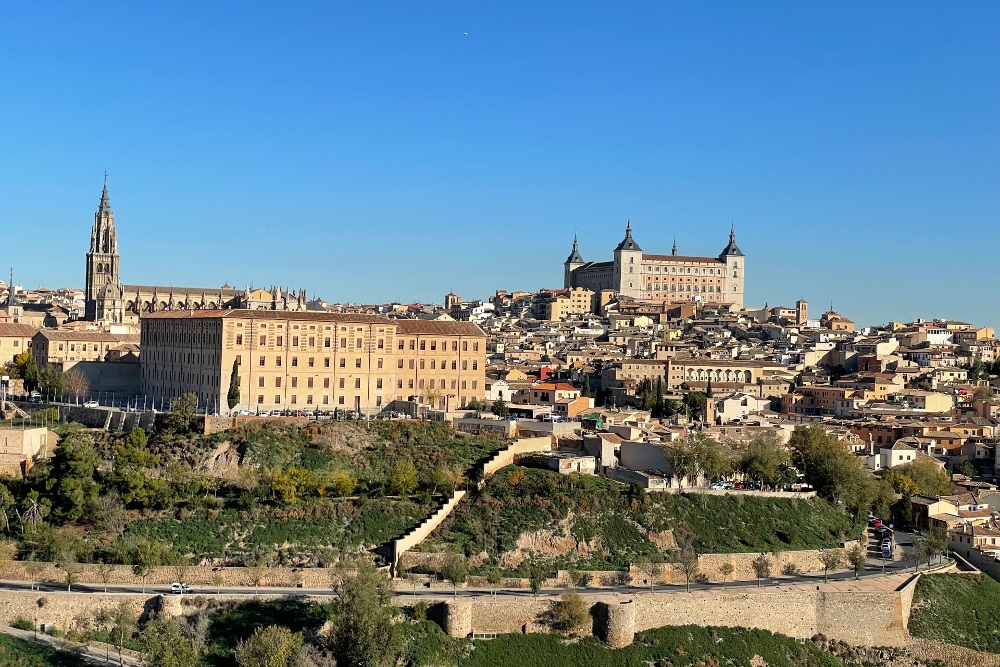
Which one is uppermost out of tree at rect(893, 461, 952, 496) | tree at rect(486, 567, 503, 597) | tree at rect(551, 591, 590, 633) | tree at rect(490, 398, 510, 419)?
tree at rect(490, 398, 510, 419)

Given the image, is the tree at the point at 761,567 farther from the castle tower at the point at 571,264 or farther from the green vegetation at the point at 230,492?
the castle tower at the point at 571,264

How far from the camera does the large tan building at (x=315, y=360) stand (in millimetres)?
57062

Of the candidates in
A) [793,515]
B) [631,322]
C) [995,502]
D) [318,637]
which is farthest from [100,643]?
[631,322]

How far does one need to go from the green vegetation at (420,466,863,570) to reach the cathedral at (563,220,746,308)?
8988 cm

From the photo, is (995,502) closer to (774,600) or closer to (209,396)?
(774,600)

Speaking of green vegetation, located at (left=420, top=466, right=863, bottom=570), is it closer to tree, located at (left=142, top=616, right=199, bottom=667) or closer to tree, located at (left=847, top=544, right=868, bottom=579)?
tree, located at (left=847, top=544, right=868, bottom=579)

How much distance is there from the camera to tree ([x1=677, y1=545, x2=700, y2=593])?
143ft

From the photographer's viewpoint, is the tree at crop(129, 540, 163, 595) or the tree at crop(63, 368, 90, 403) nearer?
the tree at crop(129, 540, 163, 595)

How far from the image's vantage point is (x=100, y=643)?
121 ft

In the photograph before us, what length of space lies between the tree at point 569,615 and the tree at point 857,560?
10958mm

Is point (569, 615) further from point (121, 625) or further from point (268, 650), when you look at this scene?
point (121, 625)

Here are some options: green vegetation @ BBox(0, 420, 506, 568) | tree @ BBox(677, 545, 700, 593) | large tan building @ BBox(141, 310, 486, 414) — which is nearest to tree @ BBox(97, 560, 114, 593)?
green vegetation @ BBox(0, 420, 506, 568)

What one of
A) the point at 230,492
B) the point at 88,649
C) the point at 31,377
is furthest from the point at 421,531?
the point at 31,377

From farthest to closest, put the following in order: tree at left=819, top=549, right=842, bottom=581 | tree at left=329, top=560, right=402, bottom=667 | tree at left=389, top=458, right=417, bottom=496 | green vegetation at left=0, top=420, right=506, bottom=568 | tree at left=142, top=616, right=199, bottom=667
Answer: tree at left=389, top=458, right=417, bottom=496, tree at left=819, top=549, right=842, bottom=581, green vegetation at left=0, top=420, right=506, bottom=568, tree at left=329, top=560, right=402, bottom=667, tree at left=142, top=616, right=199, bottom=667
